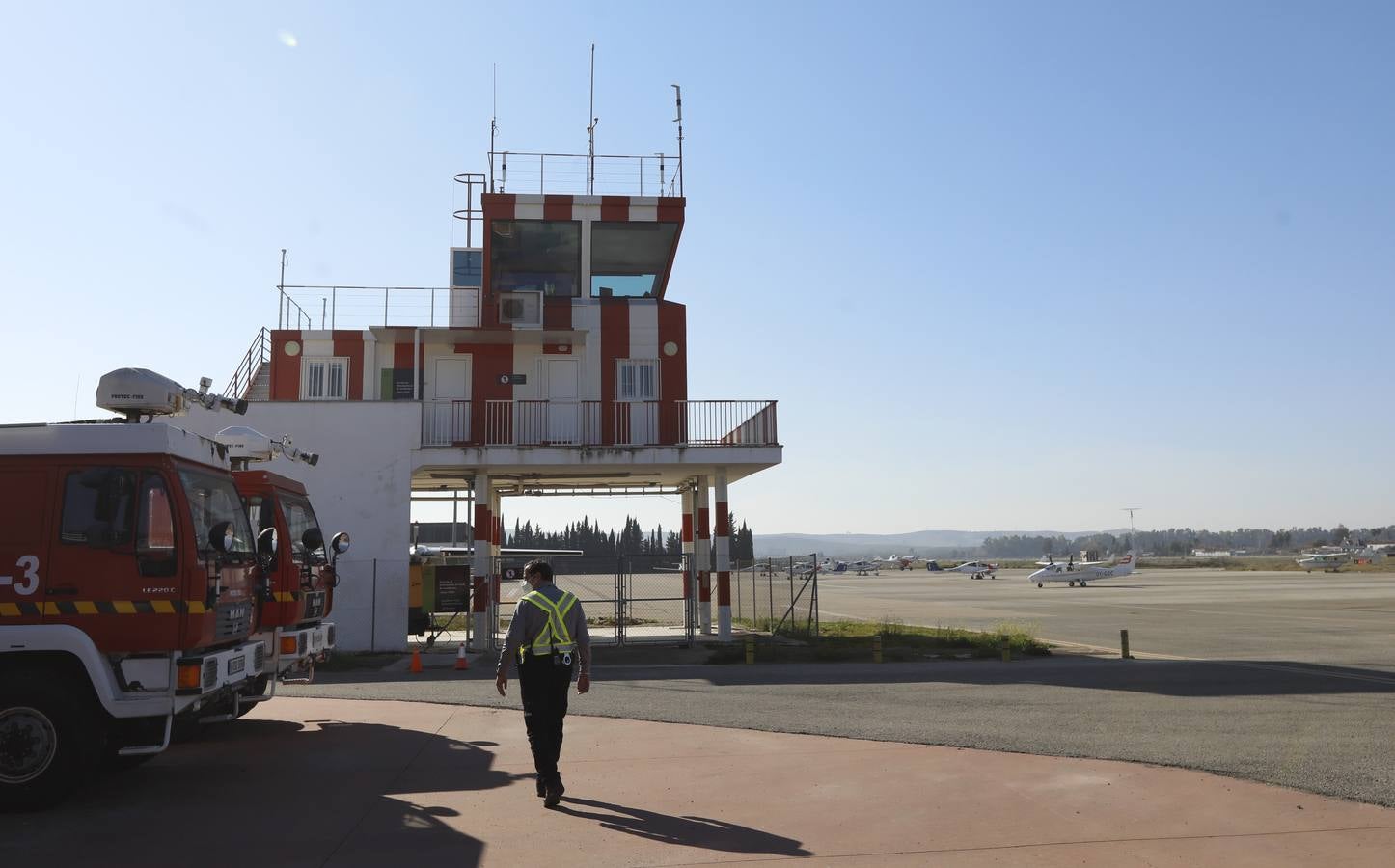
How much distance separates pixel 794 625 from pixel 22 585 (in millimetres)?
21154

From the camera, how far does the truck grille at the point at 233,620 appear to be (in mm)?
8594

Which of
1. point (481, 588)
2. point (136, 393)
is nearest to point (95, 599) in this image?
point (136, 393)

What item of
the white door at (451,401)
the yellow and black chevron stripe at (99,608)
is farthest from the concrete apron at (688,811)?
the white door at (451,401)

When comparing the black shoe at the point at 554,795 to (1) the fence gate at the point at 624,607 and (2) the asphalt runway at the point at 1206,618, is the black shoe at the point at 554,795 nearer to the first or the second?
(1) the fence gate at the point at 624,607

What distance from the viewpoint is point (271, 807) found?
7656 mm

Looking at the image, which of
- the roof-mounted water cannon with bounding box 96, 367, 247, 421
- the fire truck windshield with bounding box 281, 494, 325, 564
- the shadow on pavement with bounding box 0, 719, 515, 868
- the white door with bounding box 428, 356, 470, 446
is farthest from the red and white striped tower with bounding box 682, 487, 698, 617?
the roof-mounted water cannon with bounding box 96, 367, 247, 421

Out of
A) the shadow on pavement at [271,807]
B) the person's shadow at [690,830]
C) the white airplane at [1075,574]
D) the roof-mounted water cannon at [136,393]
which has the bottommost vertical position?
the person's shadow at [690,830]

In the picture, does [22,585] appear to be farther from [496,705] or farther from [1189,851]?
[1189,851]

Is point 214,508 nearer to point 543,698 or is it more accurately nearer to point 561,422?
point 543,698

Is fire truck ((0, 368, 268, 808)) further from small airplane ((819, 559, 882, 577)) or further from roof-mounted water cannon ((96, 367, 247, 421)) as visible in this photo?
small airplane ((819, 559, 882, 577))

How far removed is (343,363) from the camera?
25.2 meters

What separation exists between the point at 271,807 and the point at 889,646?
1571 cm

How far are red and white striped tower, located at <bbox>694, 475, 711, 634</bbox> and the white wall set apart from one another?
6.96 meters

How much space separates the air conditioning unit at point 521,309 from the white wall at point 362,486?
3118mm
